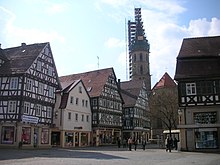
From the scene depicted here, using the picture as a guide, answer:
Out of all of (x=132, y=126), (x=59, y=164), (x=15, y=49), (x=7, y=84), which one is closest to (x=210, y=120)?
(x=59, y=164)

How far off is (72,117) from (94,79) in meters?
12.1

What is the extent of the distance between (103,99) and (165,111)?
11291mm

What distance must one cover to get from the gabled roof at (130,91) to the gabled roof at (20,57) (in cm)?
3022

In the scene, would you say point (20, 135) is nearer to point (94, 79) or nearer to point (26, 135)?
point (26, 135)

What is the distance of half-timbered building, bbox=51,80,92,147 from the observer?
46.2 metres

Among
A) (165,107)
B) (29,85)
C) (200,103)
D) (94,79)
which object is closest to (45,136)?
(29,85)

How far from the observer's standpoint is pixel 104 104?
56375mm

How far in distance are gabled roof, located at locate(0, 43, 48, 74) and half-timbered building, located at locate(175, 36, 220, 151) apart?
60.6ft

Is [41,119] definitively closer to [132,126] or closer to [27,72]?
[27,72]

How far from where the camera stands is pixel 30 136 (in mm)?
39156

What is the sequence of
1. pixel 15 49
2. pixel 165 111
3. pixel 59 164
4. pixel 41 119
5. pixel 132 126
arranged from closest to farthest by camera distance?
pixel 59 164, pixel 41 119, pixel 15 49, pixel 165 111, pixel 132 126

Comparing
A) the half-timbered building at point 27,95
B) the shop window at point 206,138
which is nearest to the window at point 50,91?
the half-timbered building at point 27,95

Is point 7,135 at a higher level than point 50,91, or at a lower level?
lower

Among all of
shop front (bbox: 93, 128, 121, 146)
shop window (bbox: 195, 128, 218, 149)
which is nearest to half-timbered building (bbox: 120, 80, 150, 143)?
shop front (bbox: 93, 128, 121, 146)
